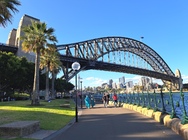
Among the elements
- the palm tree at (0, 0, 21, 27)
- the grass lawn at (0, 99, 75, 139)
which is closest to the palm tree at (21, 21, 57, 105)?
the grass lawn at (0, 99, 75, 139)

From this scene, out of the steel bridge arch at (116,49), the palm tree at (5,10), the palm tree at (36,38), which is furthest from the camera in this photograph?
the steel bridge arch at (116,49)

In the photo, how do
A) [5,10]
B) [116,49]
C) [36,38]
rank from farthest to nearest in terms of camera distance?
[116,49], [36,38], [5,10]

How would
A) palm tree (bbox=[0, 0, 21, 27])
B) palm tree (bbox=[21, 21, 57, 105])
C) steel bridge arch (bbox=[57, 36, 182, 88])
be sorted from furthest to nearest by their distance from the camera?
steel bridge arch (bbox=[57, 36, 182, 88]) → palm tree (bbox=[21, 21, 57, 105]) → palm tree (bbox=[0, 0, 21, 27])

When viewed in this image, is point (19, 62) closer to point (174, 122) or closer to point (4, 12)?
point (4, 12)

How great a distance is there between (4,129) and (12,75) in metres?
37.8

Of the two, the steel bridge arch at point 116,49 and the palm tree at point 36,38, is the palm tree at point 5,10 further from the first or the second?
the steel bridge arch at point 116,49

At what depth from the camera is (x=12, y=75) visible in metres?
44.9

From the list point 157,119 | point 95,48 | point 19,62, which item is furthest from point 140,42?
point 157,119

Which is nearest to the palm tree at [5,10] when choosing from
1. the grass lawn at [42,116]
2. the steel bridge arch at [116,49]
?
the grass lawn at [42,116]

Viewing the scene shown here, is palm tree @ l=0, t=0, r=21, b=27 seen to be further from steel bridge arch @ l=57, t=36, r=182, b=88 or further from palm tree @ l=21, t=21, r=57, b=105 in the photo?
steel bridge arch @ l=57, t=36, r=182, b=88

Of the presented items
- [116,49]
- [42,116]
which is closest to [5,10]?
[42,116]

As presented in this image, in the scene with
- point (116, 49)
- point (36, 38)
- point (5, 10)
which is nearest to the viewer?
point (5, 10)

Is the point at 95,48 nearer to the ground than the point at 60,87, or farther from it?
farther from it

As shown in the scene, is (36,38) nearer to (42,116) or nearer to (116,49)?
(42,116)
